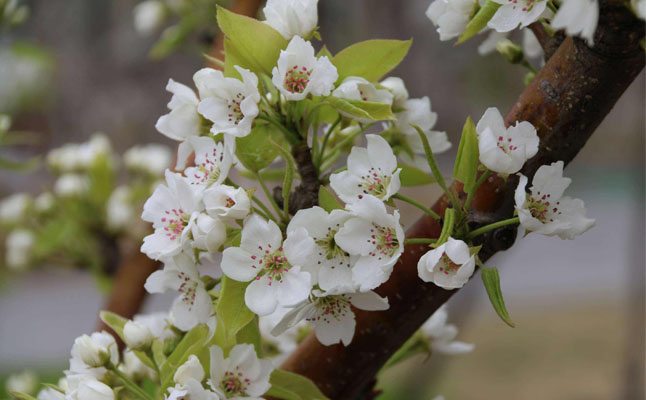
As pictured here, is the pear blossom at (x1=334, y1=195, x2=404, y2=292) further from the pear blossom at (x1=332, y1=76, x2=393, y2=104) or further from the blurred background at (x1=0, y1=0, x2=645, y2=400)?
the blurred background at (x1=0, y1=0, x2=645, y2=400)

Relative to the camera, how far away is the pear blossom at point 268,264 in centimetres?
44

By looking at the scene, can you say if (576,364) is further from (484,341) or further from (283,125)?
(283,125)

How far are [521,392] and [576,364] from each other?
333 millimetres

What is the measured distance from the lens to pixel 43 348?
12.6 feet

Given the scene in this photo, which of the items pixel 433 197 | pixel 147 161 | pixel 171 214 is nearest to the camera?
pixel 171 214

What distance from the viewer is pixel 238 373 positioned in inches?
19.4

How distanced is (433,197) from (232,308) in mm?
2952

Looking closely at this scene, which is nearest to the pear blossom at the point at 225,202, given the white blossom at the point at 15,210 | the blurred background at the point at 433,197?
the blurred background at the point at 433,197

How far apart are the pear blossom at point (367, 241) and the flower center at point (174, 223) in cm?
11

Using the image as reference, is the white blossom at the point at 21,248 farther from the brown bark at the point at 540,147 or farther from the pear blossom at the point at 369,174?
the pear blossom at the point at 369,174

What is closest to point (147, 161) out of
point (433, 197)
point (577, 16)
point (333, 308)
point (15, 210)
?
point (15, 210)

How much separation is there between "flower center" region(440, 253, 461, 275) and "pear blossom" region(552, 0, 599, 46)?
0.49 ft

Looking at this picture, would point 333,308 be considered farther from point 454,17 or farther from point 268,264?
point 454,17

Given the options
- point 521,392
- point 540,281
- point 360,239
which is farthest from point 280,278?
point 540,281
